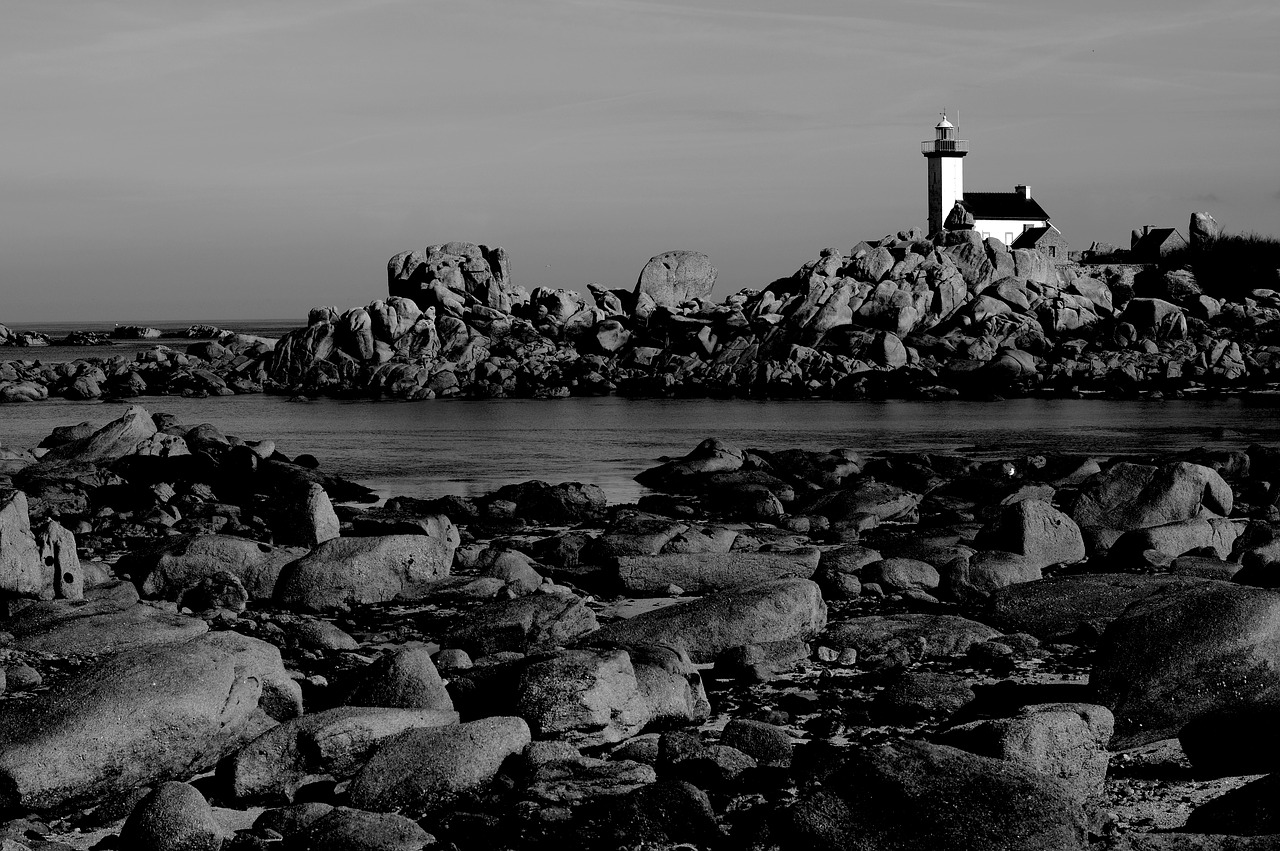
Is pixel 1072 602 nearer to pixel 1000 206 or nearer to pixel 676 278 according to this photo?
pixel 676 278

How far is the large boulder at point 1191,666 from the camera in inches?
392

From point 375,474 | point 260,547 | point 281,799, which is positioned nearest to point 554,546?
point 260,547

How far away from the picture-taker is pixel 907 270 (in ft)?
256

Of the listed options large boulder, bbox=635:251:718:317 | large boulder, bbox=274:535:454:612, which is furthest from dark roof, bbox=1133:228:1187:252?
large boulder, bbox=274:535:454:612

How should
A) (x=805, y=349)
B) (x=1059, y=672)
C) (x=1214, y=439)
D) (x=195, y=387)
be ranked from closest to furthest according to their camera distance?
(x=1059, y=672), (x=1214, y=439), (x=805, y=349), (x=195, y=387)

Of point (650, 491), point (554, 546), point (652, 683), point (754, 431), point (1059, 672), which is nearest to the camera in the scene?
point (652, 683)

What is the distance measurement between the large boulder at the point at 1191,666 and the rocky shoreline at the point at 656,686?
0.02 meters

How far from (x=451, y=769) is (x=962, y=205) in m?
92.4

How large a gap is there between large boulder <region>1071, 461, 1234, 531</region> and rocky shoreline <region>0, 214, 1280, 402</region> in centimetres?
4150

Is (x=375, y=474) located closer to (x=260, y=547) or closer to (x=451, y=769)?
(x=260, y=547)

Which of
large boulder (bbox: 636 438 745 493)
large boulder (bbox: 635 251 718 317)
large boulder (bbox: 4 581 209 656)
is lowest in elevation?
large boulder (bbox: 636 438 745 493)

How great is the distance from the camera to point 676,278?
9194 cm

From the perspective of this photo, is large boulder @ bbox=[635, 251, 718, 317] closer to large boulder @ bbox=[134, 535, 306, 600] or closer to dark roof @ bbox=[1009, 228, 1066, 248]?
dark roof @ bbox=[1009, 228, 1066, 248]

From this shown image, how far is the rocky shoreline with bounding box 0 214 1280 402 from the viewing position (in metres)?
65.9
